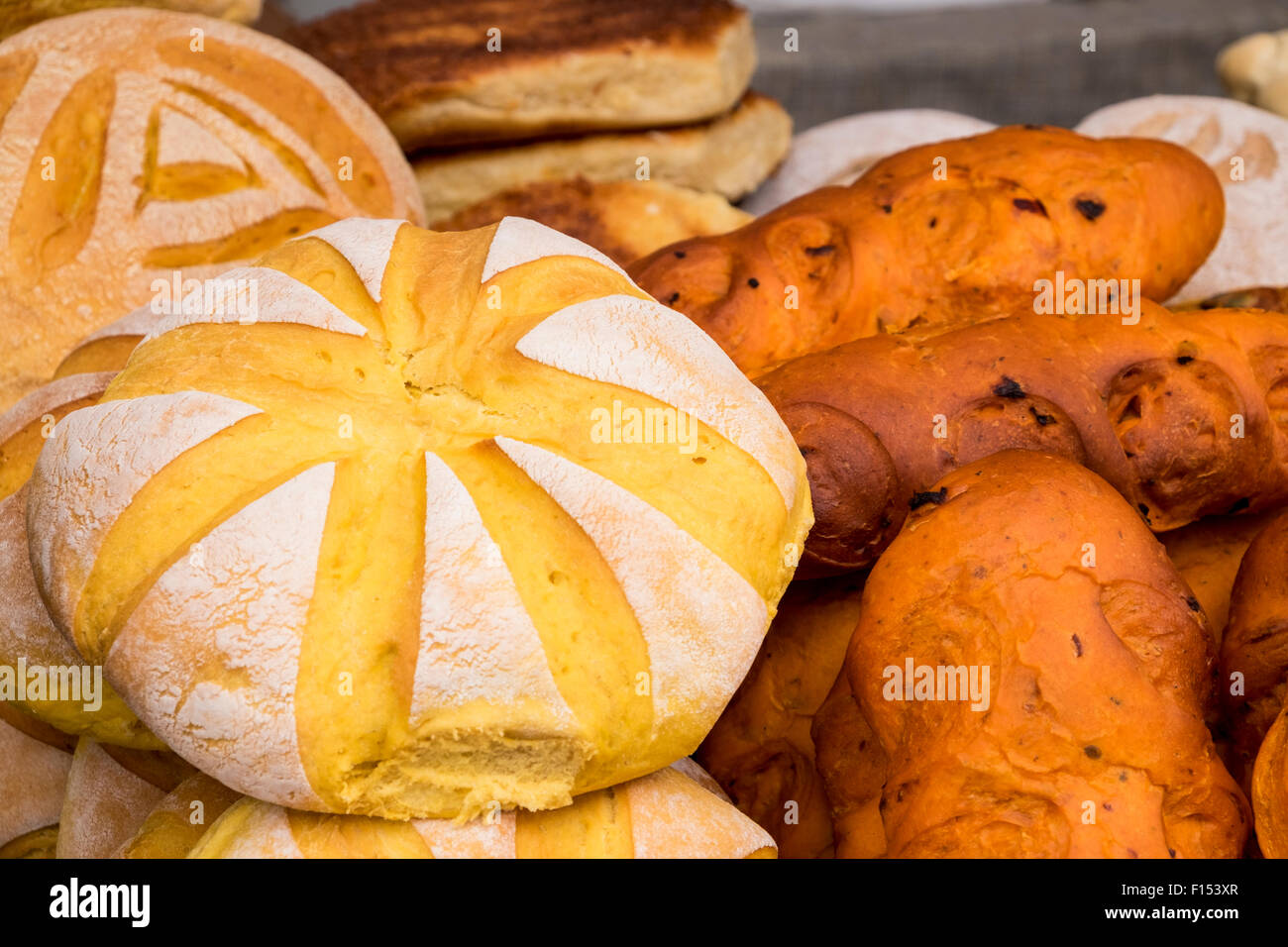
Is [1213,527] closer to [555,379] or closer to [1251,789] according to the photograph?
[1251,789]

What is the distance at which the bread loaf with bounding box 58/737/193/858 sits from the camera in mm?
1289

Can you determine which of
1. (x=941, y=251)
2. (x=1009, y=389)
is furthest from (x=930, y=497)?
(x=941, y=251)

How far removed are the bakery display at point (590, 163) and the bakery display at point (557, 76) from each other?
3cm

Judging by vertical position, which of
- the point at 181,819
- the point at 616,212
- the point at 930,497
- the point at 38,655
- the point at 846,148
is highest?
the point at 846,148

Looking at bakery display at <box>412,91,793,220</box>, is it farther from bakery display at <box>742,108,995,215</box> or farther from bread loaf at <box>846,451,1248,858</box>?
bread loaf at <box>846,451,1248,858</box>

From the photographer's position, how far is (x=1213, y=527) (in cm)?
154

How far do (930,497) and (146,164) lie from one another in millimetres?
1229

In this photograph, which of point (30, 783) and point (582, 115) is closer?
point (30, 783)

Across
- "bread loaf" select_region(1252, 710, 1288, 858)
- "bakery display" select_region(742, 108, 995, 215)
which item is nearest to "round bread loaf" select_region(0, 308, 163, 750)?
"bread loaf" select_region(1252, 710, 1288, 858)

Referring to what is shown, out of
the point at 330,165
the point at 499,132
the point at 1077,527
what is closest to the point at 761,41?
the point at 499,132

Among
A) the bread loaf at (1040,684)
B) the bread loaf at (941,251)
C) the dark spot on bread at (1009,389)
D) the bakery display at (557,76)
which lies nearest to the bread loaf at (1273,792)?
the bread loaf at (1040,684)

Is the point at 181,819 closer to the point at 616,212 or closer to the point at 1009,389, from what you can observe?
the point at 1009,389

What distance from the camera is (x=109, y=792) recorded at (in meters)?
1.31

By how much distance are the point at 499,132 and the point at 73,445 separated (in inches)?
52.1
